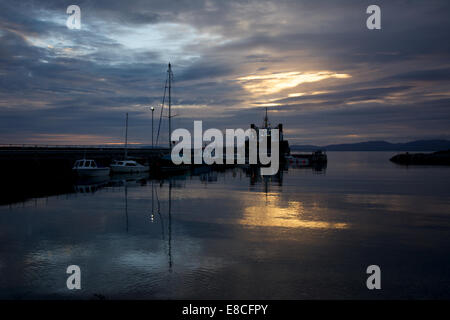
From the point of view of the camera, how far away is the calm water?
9.77 metres

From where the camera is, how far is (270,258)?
12.5 m

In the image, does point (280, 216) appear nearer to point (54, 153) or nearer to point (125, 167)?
point (125, 167)

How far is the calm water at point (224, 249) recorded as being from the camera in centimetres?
977

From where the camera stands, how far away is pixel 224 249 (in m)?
13.6

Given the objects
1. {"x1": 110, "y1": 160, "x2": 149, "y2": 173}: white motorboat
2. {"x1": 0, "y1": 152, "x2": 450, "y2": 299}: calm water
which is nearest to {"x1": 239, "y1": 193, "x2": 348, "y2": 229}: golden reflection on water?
{"x1": 0, "y1": 152, "x2": 450, "y2": 299}: calm water

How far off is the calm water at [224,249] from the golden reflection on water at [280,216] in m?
0.06

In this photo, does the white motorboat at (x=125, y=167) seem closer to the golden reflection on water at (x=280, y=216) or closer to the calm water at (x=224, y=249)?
the calm water at (x=224, y=249)

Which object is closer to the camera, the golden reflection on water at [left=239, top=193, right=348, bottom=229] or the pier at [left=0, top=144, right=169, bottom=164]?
the golden reflection on water at [left=239, top=193, right=348, bottom=229]

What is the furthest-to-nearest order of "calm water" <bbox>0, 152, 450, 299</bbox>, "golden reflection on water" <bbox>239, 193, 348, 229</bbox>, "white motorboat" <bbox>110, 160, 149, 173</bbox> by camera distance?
1. "white motorboat" <bbox>110, 160, 149, 173</bbox>
2. "golden reflection on water" <bbox>239, 193, 348, 229</bbox>
3. "calm water" <bbox>0, 152, 450, 299</bbox>

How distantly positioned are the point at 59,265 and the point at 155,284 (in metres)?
3.70

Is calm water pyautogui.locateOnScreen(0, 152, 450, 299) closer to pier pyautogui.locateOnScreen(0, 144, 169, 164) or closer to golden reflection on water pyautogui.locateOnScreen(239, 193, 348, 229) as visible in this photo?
golden reflection on water pyautogui.locateOnScreen(239, 193, 348, 229)

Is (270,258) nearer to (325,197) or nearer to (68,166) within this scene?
(325,197)

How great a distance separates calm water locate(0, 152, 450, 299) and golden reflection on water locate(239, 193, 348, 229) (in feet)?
0.20

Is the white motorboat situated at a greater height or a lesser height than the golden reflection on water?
greater
